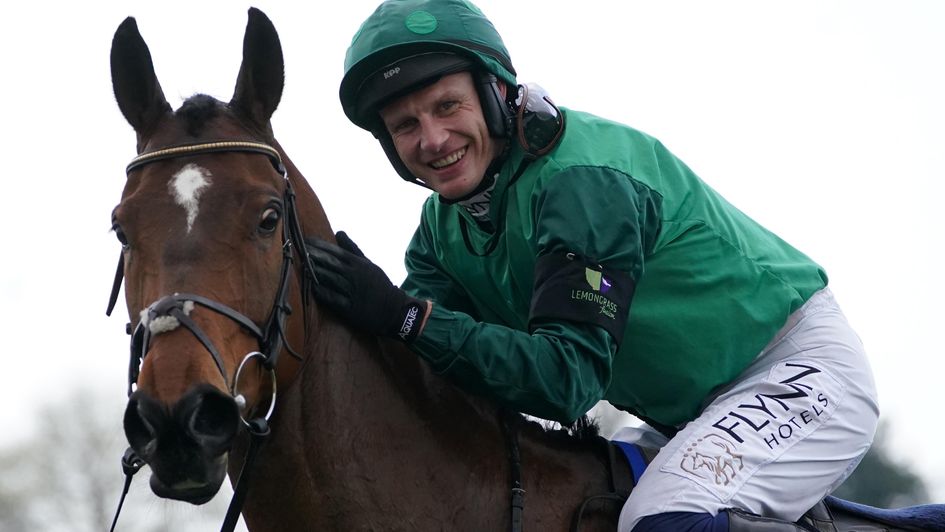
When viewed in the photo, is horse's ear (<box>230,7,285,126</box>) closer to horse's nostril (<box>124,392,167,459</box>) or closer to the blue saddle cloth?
horse's nostril (<box>124,392,167,459</box>)

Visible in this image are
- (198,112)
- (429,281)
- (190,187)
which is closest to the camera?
(190,187)

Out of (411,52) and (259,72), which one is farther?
(411,52)

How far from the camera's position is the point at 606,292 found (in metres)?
3.38

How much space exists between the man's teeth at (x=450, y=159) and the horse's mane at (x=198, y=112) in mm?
889

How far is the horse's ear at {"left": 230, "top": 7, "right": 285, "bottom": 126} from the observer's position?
132 inches

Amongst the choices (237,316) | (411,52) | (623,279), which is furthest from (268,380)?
(411,52)

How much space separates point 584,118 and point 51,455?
1998 centimetres

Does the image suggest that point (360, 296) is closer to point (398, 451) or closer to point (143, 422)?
point (398, 451)

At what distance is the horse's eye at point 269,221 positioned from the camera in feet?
9.94

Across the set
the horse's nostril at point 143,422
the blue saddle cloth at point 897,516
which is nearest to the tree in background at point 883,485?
the blue saddle cloth at point 897,516

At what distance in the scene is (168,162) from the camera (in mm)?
3086

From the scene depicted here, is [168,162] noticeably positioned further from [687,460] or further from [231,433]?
[687,460]

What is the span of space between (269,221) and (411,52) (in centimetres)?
102

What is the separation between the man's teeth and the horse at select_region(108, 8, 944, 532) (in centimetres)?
58
